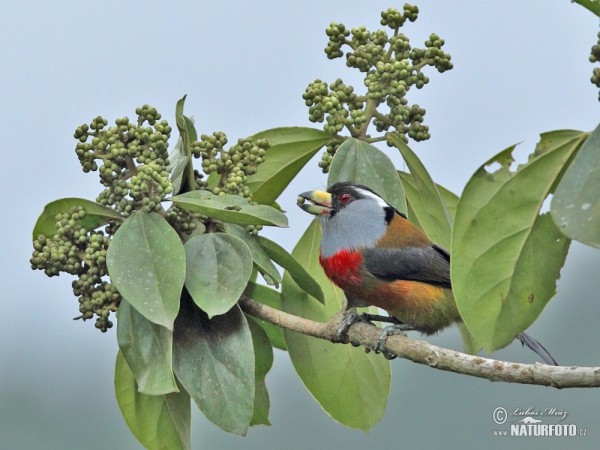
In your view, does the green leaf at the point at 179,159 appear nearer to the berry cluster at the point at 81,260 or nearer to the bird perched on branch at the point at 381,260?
the berry cluster at the point at 81,260

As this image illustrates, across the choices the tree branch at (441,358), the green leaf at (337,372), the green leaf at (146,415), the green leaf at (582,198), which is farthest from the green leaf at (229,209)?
the green leaf at (582,198)

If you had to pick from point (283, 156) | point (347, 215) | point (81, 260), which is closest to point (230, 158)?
point (283, 156)

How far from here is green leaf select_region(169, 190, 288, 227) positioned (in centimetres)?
187

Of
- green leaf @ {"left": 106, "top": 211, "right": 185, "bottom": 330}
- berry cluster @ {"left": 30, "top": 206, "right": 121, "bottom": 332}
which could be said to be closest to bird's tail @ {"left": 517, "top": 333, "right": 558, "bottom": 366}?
green leaf @ {"left": 106, "top": 211, "right": 185, "bottom": 330}

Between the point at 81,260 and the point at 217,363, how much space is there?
0.44 meters

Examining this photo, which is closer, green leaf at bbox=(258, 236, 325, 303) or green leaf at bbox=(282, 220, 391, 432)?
green leaf at bbox=(258, 236, 325, 303)

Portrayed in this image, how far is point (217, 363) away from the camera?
1.98m

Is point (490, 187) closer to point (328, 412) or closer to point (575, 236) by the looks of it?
point (575, 236)

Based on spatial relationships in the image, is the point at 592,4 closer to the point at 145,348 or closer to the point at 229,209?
the point at 229,209

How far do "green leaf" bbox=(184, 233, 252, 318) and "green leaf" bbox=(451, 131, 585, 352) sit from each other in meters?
0.52

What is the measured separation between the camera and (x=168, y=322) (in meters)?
1.74

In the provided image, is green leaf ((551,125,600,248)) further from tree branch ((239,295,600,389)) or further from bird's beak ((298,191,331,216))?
bird's beak ((298,191,331,216))

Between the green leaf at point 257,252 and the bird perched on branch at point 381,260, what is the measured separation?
6.2 inches

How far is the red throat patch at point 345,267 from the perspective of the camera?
A: 215 cm
